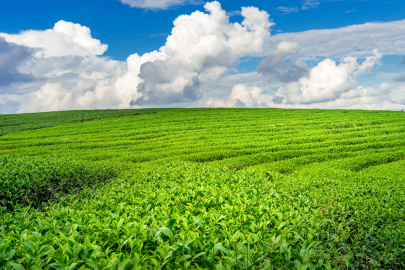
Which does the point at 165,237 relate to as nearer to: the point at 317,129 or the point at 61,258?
the point at 61,258

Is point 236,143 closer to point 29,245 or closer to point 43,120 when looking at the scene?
point 29,245

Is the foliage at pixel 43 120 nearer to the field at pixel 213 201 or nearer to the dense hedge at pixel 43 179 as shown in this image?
the field at pixel 213 201

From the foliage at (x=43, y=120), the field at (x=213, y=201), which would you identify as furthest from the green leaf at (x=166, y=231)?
the foliage at (x=43, y=120)

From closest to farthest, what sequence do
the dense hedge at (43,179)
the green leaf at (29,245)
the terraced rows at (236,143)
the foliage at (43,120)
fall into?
1. the green leaf at (29,245)
2. the dense hedge at (43,179)
3. the terraced rows at (236,143)
4. the foliage at (43,120)

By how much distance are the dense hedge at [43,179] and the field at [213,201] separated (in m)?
0.05

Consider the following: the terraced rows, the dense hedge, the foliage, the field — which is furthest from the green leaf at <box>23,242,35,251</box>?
the foliage

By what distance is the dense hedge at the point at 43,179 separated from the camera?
28.0ft

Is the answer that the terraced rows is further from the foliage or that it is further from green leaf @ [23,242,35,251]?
green leaf @ [23,242,35,251]

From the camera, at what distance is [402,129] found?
859 inches

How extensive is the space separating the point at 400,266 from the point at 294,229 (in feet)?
8.97

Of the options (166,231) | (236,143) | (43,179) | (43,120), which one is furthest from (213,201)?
(43,120)

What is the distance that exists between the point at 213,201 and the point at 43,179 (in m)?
7.26

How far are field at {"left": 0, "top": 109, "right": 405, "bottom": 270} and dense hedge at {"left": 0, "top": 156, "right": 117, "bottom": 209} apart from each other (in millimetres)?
46

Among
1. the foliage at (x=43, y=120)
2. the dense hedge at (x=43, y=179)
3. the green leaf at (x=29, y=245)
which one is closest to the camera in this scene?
the green leaf at (x=29, y=245)
